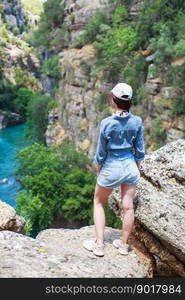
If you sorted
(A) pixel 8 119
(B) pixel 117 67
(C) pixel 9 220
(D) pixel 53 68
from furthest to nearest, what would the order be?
(A) pixel 8 119 → (D) pixel 53 68 → (B) pixel 117 67 → (C) pixel 9 220

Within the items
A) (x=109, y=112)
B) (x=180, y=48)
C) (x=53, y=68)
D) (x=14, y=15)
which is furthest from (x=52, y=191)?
(x=14, y=15)

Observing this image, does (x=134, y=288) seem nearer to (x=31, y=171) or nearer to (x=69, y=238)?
(x=69, y=238)

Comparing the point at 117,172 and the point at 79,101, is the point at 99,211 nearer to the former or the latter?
the point at 117,172

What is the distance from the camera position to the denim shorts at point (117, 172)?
4.32 meters

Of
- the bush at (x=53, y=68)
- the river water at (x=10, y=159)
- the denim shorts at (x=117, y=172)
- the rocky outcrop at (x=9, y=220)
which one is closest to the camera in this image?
the denim shorts at (x=117, y=172)

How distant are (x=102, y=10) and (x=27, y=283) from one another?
30791 mm

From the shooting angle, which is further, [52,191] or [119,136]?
[52,191]

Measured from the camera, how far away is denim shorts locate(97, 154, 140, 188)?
14.2 ft

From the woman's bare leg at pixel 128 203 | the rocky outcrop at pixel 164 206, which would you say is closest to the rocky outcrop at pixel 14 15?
the rocky outcrop at pixel 164 206

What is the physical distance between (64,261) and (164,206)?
156 centimetres

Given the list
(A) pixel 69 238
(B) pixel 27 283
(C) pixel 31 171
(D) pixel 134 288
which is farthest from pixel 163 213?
(C) pixel 31 171

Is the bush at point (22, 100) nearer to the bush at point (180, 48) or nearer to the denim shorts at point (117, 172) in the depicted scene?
the bush at point (180, 48)

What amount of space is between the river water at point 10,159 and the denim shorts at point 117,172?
2343 centimetres

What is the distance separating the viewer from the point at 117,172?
4.32 metres
